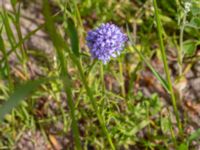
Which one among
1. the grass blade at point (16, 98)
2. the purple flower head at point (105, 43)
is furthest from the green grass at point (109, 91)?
the grass blade at point (16, 98)

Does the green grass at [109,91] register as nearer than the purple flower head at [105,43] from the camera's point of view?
No

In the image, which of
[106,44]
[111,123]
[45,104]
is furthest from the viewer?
[45,104]

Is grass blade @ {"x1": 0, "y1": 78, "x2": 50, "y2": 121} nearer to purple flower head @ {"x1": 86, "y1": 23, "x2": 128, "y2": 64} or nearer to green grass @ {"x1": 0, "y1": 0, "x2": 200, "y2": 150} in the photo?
purple flower head @ {"x1": 86, "y1": 23, "x2": 128, "y2": 64}

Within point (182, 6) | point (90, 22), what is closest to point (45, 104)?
point (90, 22)

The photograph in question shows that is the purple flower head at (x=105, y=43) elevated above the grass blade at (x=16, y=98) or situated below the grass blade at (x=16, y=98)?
above

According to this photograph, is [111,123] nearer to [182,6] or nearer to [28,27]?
[182,6]

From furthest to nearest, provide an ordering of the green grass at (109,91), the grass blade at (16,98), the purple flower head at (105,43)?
the green grass at (109,91)
the purple flower head at (105,43)
the grass blade at (16,98)

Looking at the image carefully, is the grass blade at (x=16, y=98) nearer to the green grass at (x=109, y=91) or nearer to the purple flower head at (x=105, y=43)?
the purple flower head at (x=105, y=43)

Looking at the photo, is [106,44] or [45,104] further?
[45,104]

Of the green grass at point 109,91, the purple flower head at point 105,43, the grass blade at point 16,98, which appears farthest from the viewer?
the green grass at point 109,91
